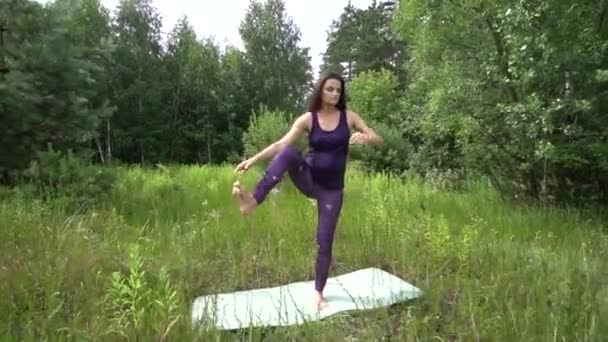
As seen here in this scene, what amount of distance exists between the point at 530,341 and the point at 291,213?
13.7 feet

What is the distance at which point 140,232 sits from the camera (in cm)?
568

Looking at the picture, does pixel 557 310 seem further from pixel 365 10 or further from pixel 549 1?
pixel 365 10

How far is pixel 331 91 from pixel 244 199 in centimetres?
100

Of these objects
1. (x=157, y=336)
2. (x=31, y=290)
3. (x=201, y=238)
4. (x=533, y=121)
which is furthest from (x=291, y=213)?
(x=157, y=336)

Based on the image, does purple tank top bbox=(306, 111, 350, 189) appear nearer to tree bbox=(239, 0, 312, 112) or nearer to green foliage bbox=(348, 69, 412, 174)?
green foliage bbox=(348, 69, 412, 174)

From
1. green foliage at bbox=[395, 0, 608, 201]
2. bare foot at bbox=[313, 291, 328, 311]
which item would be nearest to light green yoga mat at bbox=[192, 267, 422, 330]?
bare foot at bbox=[313, 291, 328, 311]

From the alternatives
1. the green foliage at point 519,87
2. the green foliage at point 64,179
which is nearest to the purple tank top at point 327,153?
the green foliage at point 64,179

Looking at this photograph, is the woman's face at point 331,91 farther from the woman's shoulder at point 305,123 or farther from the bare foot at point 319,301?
the bare foot at point 319,301

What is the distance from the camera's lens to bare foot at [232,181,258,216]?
12.9ft

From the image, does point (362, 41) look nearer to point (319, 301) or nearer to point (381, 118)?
point (381, 118)

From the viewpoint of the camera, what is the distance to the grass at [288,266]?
326 centimetres

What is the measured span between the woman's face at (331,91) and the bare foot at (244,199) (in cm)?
89

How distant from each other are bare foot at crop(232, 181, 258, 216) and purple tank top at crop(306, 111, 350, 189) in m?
0.52

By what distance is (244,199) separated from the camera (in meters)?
3.98
